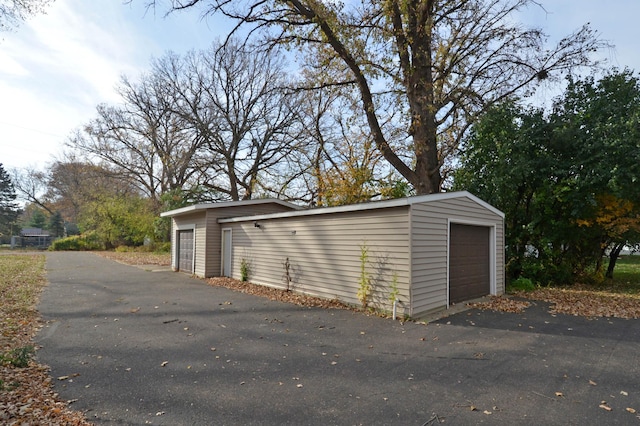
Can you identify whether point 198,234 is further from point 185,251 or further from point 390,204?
point 390,204

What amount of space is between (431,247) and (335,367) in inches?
156

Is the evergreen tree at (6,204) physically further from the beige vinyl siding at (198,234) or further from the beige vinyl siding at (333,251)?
the beige vinyl siding at (333,251)

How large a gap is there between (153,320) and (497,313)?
6.90 m

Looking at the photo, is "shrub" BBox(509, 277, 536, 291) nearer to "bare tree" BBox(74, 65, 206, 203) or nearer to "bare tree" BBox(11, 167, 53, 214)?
"bare tree" BBox(74, 65, 206, 203)

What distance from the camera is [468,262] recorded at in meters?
8.88

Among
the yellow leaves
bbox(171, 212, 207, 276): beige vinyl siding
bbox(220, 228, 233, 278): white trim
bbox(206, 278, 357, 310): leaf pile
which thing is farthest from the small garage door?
the yellow leaves

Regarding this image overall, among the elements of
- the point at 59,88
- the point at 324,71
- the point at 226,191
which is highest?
the point at 324,71

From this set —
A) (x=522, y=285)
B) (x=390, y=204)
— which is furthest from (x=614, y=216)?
(x=390, y=204)

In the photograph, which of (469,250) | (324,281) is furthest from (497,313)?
(324,281)

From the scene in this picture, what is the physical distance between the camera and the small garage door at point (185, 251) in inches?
579

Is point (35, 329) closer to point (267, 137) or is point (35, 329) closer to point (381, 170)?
point (381, 170)

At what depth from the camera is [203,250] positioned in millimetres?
13422

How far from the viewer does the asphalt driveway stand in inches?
127

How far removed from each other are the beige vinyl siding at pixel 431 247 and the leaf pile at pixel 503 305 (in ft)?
3.50
